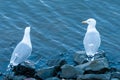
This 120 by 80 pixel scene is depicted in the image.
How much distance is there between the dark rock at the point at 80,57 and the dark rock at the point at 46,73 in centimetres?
127

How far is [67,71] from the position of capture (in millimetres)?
14969

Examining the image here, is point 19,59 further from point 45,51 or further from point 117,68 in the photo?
point 117,68

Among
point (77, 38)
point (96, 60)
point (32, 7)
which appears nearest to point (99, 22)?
point (77, 38)

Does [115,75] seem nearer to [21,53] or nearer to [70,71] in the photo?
[70,71]

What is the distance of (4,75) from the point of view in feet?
51.6

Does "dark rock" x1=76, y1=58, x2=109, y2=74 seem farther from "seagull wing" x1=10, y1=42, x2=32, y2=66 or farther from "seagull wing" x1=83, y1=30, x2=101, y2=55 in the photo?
"seagull wing" x1=10, y1=42, x2=32, y2=66

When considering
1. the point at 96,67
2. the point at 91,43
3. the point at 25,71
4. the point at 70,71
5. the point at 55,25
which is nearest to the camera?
the point at 70,71

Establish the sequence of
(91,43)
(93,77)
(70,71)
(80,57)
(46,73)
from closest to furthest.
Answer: (93,77)
(70,71)
(46,73)
(80,57)
(91,43)

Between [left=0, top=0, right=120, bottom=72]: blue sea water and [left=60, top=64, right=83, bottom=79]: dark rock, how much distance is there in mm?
2186

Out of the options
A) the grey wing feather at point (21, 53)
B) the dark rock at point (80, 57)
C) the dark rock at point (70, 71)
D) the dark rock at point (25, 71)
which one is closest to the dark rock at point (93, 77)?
the dark rock at point (70, 71)

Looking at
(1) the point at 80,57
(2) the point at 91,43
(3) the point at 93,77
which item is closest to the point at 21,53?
(1) the point at 80,57

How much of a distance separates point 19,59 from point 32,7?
5.47 m

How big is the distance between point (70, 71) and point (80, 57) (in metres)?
1.51

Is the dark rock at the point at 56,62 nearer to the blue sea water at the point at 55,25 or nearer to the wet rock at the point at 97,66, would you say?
the blue sea water at the point at 55,25
